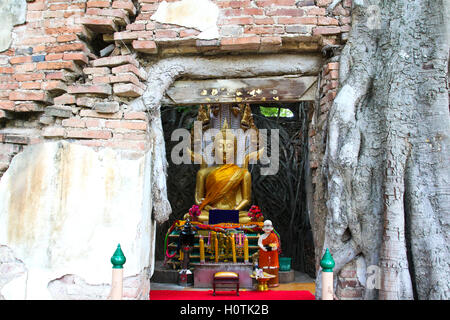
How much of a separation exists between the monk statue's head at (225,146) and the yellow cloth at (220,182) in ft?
0.68

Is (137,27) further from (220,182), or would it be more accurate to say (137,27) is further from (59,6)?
(220,182)

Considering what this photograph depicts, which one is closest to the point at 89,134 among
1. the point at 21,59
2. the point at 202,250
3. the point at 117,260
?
the point at 21,59

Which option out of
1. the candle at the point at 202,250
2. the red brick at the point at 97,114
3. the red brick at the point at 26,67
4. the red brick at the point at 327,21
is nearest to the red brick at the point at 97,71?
the red brick at the point at 97,114

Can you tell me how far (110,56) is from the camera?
3963 mm

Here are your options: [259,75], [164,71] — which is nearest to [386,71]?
[259,75]

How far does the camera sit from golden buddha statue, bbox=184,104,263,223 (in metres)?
7.30

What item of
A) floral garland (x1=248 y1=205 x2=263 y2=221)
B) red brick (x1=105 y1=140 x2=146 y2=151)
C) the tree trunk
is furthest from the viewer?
floral garland (x1=248 y1=205 x2=263 y2=221)

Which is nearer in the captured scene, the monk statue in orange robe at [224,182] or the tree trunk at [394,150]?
the tree trunk at [394,150]

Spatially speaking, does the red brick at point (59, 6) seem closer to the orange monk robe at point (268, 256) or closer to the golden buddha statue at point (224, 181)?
the orange monk robe at point (268, 256)

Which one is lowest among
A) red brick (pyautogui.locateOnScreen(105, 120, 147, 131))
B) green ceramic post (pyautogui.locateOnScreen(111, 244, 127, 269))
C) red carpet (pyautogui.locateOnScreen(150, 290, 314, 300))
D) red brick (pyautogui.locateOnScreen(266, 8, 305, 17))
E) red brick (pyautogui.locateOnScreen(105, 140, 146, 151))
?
red carpet (pyautogui.locateOnScreen(150, 290, 314, 300))

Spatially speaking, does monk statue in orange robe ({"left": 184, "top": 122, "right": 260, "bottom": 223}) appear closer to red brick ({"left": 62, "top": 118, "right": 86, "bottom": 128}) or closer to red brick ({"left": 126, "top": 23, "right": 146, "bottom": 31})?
red brick ({"left": 62, "top": 118, "right": 86, "bottom": 128})

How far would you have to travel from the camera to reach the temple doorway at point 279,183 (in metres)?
8.00

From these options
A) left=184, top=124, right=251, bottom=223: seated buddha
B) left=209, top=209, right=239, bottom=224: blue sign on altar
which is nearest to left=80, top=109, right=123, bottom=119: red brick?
left=209, top=209, right=239, bottom=224: blue sign on altar

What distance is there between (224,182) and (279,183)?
1745mm
